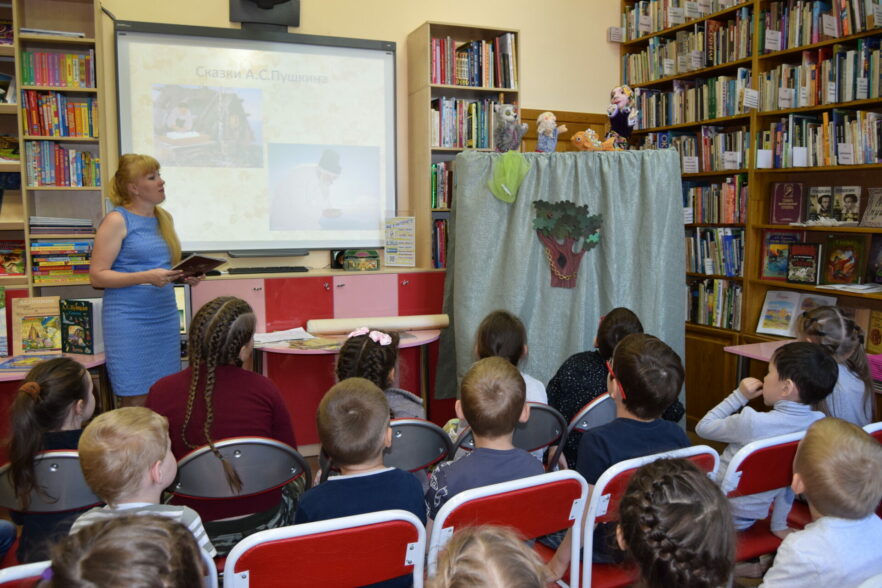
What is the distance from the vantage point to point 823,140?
3680 mm

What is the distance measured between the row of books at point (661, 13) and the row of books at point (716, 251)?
1.33m

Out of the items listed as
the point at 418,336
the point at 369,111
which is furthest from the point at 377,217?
the point at 418,336

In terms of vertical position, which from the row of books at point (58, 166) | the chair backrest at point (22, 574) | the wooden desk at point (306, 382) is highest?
the row of books at point (58, 166)

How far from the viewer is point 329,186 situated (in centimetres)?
423

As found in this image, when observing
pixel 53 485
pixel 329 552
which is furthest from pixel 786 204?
pixel 53 485

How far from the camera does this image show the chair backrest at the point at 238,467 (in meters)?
1.68

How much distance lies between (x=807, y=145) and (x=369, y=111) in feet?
8.08

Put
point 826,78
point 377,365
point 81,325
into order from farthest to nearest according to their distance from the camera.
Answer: point 826,78 < point 81,325 < point 377,365

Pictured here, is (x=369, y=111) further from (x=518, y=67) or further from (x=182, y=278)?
(x=182, y=278)

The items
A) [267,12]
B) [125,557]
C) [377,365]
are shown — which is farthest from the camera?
[267,12]

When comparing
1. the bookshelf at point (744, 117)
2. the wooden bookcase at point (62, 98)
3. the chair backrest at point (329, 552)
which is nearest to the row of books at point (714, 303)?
the bookshelf at point (744, 117)

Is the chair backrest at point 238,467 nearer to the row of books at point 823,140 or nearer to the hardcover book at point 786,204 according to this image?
the row of books at point 823,140

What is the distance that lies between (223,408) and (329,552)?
76 cm

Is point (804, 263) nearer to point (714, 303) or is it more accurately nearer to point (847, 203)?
point (847, 203)
